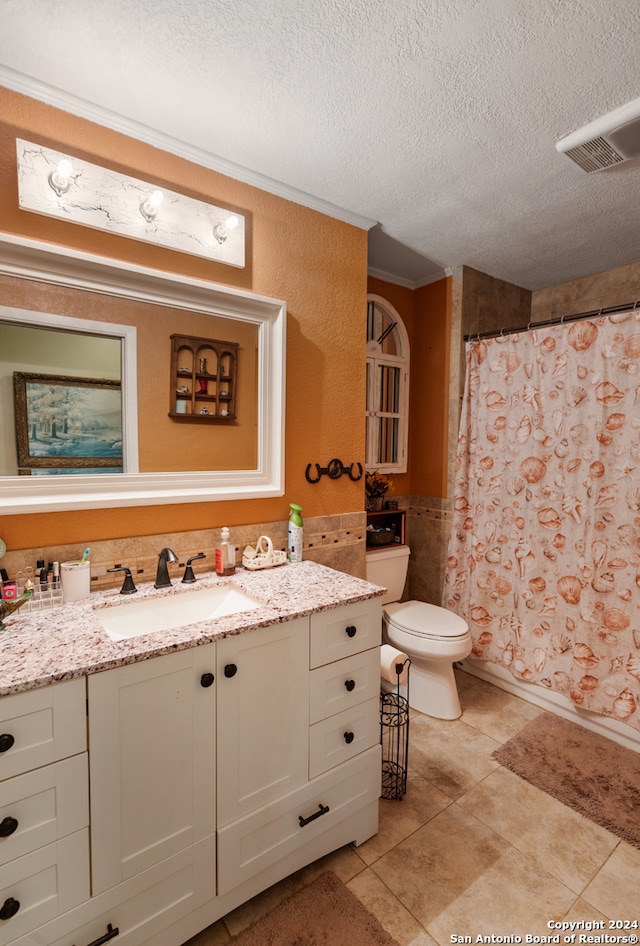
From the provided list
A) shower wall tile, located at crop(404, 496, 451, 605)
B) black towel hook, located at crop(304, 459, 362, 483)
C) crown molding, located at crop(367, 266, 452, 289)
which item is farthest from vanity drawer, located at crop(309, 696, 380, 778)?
crown molding, located at crop(367, 266, 452, 289)

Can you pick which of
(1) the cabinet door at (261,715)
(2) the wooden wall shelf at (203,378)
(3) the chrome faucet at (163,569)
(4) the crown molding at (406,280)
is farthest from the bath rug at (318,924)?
(4) the crown molding at (406,280)

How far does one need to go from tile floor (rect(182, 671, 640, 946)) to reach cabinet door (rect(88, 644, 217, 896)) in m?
0.42

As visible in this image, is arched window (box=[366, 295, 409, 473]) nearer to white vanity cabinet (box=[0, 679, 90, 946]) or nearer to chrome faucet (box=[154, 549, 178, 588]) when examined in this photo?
chrome faucet (box=[154, 549, 178, 588])

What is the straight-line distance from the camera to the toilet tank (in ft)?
7.93

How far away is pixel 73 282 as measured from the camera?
55.9 inches

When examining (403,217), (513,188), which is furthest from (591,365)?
(403,217)

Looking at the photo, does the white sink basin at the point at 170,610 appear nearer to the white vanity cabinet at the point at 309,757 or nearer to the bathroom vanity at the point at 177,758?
the bathroom vanity at the point at 177,758

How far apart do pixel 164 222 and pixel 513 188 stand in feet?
4.69

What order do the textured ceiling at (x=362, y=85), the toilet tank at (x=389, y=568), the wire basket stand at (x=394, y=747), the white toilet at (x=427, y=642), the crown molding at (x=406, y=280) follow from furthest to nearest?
1. the crown molding at (x=406, y=280)
2. the toilet tank at (x=389, y=568)
3. the white toilet at (x=427, y=642)
4. the wire basket stand at (x=394, y=747)
5. the textured ceiling at (x=362, y=85)

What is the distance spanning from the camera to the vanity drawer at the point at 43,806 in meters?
0.92

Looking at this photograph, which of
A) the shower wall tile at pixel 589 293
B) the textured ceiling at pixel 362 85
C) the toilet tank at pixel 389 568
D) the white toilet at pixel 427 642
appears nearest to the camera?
the textured ceiling at pixel 362 85

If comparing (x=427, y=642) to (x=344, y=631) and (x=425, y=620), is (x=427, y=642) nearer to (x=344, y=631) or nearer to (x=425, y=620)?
(x=425, y=620)

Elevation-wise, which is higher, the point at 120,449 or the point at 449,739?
the point at 120,449

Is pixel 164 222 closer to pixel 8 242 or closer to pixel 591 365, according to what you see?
pixel 8 242
